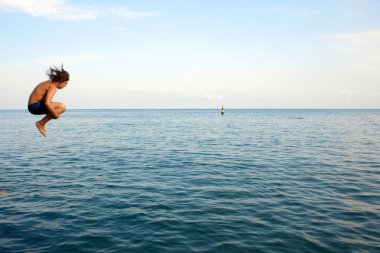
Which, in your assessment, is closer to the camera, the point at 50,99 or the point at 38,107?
the point at 50,99

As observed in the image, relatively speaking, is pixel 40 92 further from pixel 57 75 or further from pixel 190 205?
pixel 190 205

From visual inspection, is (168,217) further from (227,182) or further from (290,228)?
(227,182)

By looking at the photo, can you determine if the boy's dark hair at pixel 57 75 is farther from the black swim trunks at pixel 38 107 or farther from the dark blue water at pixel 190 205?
the dark blue water at pixel 190 205

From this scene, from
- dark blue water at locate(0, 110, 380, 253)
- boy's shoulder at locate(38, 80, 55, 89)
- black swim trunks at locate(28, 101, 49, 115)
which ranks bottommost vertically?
dark blue water at locate(0, 110, 380, 253)

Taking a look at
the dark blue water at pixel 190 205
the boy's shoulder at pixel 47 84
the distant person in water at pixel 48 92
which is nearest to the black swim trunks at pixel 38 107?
the distant person in water at pixel 48 92

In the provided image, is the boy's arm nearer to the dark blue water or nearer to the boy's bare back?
the boy's bare back

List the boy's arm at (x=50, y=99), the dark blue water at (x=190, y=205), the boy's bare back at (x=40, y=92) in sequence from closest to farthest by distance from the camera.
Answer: the boy's arm at (x=50, y=99)
the boy's bare back at (x=40, y=92)
the dark blue water at (x=190, y=205)

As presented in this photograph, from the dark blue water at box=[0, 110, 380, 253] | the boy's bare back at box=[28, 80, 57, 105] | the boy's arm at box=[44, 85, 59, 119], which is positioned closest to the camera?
the boy's arm at box=[44, 85, 59, 119]

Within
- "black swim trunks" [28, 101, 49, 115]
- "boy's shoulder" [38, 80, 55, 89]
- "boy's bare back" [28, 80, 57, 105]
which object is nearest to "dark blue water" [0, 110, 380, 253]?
"black swim trunks" [28, 101, 49, 115]

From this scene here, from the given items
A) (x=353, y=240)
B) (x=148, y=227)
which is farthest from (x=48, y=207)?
(x=353, y=240)

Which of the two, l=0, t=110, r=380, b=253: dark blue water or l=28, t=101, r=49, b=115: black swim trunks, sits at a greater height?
l=28, t=101, r=49, b=115: black swim trunks

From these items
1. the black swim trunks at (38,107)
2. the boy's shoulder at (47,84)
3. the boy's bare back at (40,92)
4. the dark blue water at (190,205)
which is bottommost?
the dark blue water at (190,205)

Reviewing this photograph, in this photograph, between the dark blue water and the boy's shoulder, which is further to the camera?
the dark blue water

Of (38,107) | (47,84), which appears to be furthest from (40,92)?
(38,107)
